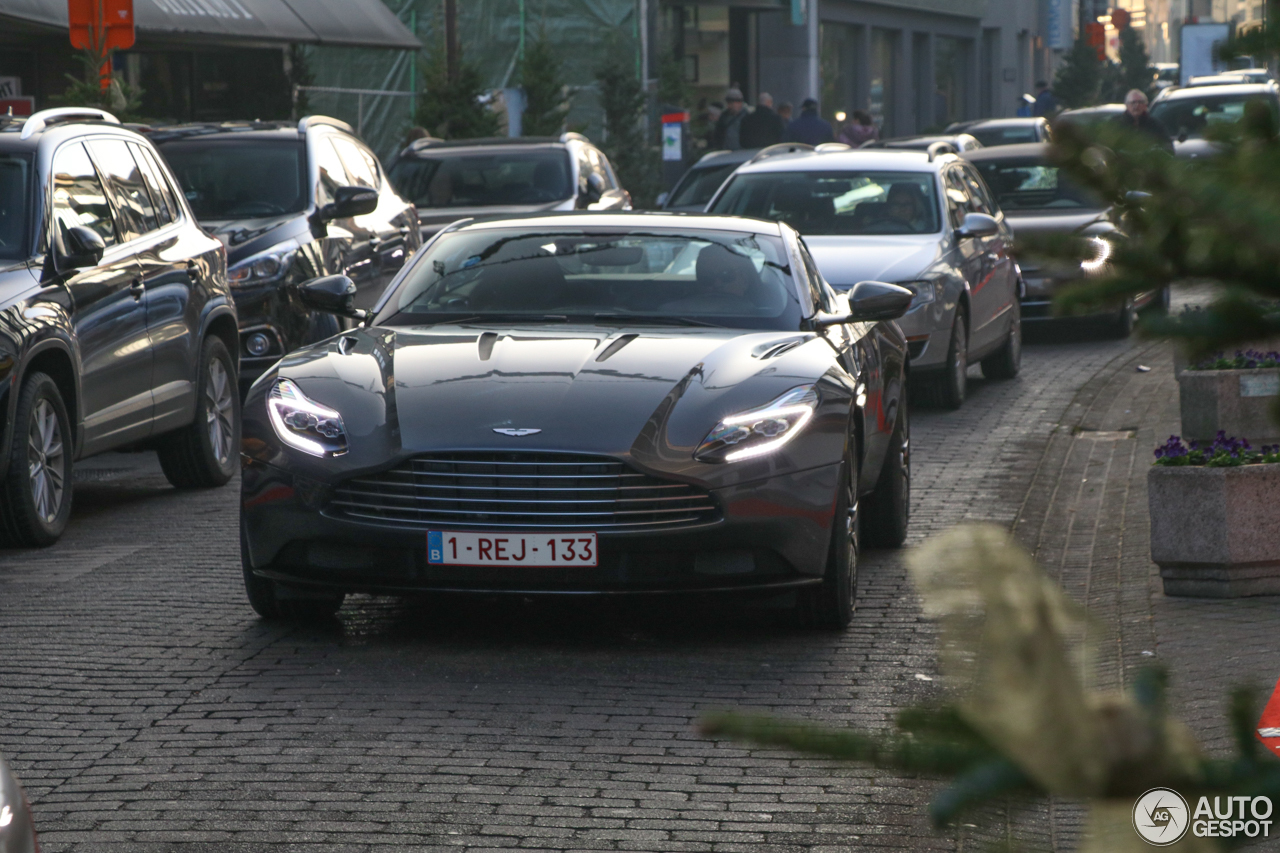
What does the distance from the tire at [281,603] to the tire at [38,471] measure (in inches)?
67.7

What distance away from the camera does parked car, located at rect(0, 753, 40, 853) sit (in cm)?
284

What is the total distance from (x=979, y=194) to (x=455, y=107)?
13.2m

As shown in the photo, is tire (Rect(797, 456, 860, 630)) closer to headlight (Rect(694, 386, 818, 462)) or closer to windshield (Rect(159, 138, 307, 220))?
headlight (Rect(694, 386, 818, 462))

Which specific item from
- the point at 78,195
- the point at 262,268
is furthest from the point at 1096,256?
the point at 262,268

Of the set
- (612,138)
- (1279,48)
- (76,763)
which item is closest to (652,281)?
(76,763)

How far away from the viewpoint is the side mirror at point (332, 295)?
7.38 meters

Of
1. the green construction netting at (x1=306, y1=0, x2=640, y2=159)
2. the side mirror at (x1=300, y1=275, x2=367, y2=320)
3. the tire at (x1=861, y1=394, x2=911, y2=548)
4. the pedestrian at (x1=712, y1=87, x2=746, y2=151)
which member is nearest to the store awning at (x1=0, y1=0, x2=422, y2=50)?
the pedestrian at (x1=712, y1=87, x2=746, y2=151)

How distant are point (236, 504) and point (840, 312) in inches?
134

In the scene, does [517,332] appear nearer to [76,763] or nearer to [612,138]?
[76,763]

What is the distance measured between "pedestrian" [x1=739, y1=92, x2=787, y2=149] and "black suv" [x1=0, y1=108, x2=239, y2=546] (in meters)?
19.5

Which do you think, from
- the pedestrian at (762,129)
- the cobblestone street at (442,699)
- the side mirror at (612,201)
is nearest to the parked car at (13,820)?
the cobblestone street at (442,699)

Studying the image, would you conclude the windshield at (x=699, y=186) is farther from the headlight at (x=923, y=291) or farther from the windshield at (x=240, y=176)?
the headlight at (x=923, y=291)

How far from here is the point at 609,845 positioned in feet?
13.7

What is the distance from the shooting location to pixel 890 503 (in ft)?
25.4
